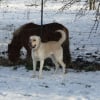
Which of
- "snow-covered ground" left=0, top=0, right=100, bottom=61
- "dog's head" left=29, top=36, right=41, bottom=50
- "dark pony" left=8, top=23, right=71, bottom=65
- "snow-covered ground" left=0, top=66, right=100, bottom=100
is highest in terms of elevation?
A: "dog's head" left=29, top=36, right=41, bottom=50

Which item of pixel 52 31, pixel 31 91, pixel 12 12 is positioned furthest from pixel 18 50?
pixel 12 12

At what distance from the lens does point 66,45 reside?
33.6ft

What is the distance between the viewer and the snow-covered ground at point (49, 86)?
693 cm

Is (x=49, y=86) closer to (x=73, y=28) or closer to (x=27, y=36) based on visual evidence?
(x=27, y=36)

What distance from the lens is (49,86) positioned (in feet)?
25.3

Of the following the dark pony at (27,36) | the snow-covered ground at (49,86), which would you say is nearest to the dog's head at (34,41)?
the snow-covered ground at (49,86)

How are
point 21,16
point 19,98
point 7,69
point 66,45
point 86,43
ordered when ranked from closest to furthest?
1. point 19,98
2. point 7,69
3. point 66,45
4. point 86,43
5. point 21,16

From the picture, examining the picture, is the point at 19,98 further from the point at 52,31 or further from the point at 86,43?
the point at 86,43

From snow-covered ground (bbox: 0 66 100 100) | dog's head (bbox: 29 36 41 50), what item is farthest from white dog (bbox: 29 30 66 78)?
snow-covered ground (bbox: 0 66 100 100)

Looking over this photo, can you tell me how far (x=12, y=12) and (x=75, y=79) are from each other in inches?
633

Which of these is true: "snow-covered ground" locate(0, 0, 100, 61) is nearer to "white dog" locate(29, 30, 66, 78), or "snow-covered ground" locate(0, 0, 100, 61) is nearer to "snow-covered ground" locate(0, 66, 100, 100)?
"white dog" locate(29, 30, 66, 78)

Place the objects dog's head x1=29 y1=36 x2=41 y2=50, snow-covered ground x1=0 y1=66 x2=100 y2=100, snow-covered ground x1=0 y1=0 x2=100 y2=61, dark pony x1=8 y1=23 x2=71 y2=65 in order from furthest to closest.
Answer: snow-covered ground x1=0 y1=0 x2=100 y2=61 < dark pony x1=8 y1=23 x2=71 y2=65 < dog's head x1=29 y1=36 x2=41 y2=50 < snow-covered ground x1=0 y1=66 x2=100 y2=100

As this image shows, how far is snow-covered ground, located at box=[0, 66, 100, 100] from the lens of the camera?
273 inches

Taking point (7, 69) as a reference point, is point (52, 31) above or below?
above
